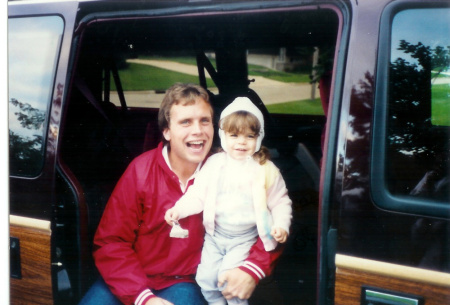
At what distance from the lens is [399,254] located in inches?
49.5

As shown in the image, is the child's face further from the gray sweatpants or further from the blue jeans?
the blue jeans

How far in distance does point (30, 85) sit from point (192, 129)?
2.17ft

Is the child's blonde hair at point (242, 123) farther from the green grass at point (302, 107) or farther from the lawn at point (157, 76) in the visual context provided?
the green grass at point (302, 107)

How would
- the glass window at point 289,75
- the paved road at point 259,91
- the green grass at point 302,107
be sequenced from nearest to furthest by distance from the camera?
the paved road at point 259,91 < the glass window at point 289,75 < the green grass at point 302,107

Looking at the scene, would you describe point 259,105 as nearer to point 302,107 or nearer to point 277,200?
point 302,107

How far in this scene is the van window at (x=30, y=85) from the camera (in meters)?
1.69

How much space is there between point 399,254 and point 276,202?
0.52 meters

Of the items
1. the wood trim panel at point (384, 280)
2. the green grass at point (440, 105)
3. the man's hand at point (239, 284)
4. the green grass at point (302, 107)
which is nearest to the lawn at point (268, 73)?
the green grass at point (302, 107)

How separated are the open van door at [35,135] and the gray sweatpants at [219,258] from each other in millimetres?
588

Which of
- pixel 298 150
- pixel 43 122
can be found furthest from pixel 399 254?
pixel 298 150

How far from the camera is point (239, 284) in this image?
1.62 m

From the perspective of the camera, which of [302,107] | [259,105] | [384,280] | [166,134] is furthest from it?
[302,107]

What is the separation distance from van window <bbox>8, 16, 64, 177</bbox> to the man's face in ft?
1.66

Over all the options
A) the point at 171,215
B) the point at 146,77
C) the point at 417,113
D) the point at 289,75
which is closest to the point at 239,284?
the point at 171,215
